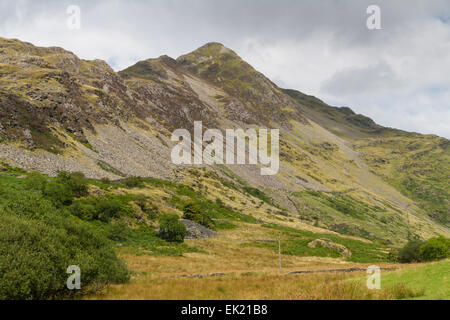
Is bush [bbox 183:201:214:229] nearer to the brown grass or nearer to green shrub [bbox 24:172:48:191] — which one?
green shrub [bbox 24:172:48:191]

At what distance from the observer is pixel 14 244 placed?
46.2ft

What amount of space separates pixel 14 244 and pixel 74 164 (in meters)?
55.2

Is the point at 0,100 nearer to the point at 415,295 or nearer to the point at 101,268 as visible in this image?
the point at 101,268

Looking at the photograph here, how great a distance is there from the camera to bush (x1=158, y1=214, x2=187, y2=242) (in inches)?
1817

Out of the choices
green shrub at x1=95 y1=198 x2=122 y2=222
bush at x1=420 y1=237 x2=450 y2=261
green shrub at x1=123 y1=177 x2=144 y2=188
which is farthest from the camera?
green shrub at x1=123 y1=177 x2=144 y2=188

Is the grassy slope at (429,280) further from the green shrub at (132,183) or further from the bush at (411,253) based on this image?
the green shrub at (132,183)

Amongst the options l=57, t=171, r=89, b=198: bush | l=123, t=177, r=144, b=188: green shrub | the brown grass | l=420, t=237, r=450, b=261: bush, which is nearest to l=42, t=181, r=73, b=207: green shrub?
l=57, t=171, r=89, b=198: bush

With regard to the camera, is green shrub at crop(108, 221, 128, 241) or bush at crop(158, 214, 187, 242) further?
bush at crop(158, 214, 187, 242)

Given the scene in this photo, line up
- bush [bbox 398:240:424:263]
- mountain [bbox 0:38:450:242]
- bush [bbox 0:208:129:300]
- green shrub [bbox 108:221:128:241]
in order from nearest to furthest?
bush [bbox 0:208:129:300] < green shrub [bbox 108:221:128:241] < bush [bbox 398:240:424:263] < mountain [bbox 0:38:450:242]

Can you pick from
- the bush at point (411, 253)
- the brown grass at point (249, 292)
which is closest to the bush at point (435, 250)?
the bush at point (411, 253)

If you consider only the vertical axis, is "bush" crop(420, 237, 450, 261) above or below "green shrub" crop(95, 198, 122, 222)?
below

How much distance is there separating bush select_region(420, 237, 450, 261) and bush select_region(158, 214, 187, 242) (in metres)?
42.7

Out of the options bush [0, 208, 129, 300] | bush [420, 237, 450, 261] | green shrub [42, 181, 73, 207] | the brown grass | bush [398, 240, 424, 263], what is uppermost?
green shrub [42, 181, 73, 207]

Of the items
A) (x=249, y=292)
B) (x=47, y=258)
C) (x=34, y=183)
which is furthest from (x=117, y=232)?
(x=249, y=292)
